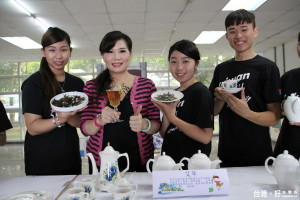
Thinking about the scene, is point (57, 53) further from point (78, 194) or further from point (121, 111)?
point (78, 194)

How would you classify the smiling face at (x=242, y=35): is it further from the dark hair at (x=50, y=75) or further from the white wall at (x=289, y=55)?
the white wall at (x=289, y=55)

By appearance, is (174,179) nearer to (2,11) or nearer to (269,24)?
(2,11)

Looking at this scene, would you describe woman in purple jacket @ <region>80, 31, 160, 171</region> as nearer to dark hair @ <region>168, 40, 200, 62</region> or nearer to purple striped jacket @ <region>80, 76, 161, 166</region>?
purple striped jacket @ <region>80, 76, 161, 166</region>

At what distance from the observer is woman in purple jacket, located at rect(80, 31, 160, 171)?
1.64 metres

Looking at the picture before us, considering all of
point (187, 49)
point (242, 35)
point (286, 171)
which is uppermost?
point (242, 35)

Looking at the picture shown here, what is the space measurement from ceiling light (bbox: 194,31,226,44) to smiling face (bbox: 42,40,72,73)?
215 inches

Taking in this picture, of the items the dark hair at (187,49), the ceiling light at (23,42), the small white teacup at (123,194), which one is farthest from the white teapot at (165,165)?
the ceiling light at (23,42)

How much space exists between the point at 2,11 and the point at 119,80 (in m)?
4.24

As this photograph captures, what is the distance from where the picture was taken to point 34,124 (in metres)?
1.74

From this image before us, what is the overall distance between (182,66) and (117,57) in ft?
1.58

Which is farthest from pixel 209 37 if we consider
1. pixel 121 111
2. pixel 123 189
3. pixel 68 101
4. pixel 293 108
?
pixel 123 189

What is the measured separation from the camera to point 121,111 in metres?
1.70

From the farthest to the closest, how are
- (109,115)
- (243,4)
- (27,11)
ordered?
(243,4), (27,11), (109,115)

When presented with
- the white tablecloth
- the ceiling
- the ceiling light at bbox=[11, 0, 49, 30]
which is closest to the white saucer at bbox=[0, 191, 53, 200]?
the white tablecloth
